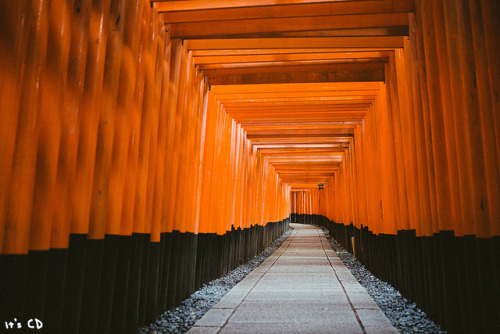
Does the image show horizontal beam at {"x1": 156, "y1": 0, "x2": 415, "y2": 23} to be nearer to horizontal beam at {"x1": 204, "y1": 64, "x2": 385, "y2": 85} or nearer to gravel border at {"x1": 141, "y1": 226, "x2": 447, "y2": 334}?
horizontal beam at {"x1": 204, "y1": 64, "x2": 385, "y2": 85}

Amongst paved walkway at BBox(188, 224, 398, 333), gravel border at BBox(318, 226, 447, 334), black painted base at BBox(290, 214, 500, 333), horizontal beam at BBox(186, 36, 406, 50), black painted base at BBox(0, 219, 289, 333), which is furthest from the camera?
horizontal beam at BBox(186, 36, 406, 50)

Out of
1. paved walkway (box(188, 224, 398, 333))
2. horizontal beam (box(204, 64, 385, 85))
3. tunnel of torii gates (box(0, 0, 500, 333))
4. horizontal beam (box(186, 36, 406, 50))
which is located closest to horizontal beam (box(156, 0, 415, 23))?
tunnel of torii gates (box(0, 0, 500, 333))

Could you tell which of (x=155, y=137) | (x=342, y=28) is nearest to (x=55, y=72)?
(x=155, y=137)

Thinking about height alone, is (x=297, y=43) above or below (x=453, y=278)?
above

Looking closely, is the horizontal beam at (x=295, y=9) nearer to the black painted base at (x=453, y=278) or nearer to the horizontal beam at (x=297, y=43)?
the horizontal beam at (x=297, y=43)

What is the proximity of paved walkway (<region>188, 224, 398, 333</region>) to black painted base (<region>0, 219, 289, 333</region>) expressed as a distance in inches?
25.2

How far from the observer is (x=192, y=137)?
5.63m

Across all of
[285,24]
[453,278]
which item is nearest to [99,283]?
[453,278]

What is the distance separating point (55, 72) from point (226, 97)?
16.6 ft

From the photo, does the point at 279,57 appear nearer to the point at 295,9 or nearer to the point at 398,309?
the point at 295,9

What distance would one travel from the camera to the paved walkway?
12.0 ft

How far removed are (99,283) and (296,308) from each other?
8.19ft

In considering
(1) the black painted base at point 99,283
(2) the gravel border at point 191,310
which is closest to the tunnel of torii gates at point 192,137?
(1) the black painted base at point 99,283

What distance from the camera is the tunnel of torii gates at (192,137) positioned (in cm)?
245
